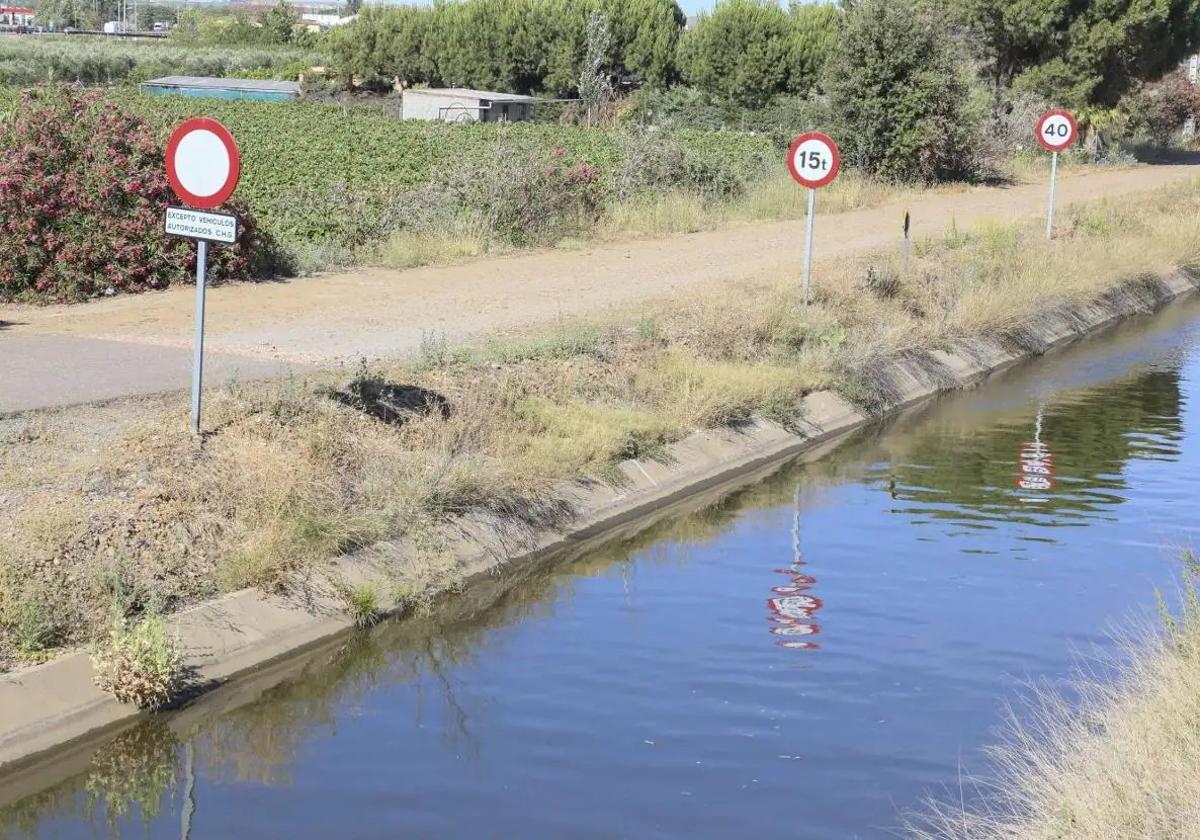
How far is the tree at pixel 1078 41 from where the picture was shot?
5153cm

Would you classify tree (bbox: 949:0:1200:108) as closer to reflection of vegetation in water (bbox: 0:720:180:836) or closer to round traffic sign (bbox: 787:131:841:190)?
round traffic sign (bbox: 787:131:841:190)

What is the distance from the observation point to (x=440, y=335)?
17.6 m

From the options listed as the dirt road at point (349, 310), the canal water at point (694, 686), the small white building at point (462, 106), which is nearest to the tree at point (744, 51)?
the small white building at point (462, 106)

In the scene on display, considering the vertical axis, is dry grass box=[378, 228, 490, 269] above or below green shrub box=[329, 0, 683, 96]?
below

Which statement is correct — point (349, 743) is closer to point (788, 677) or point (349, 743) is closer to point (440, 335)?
point (788, 677)

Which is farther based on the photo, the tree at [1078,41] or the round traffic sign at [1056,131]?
the tree at [1078,41]

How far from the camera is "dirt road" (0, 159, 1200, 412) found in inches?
575

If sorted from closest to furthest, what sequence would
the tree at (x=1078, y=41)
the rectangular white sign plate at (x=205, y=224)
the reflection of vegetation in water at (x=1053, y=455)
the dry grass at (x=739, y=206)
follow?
the rectangular white sign plate at (x=205, y=224)
the reflection of vegetation in water at (x=1053, y=455)
the dry grass at (x=739, y=206)
the tree at (x=1078, y=41)

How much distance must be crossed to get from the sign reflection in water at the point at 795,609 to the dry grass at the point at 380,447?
83.4 inches

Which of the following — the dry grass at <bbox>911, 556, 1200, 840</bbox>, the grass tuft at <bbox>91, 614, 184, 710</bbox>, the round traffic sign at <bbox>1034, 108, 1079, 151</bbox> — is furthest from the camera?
the round traffic sign at <bbox>1034, 108, 1079, 151</bbox>

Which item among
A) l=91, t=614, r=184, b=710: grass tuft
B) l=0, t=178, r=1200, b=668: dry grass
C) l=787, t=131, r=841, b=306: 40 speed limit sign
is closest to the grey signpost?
l=0, t=178, r=1200, b=668: dry grass

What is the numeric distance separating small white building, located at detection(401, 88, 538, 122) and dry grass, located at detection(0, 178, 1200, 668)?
5126 centimetres

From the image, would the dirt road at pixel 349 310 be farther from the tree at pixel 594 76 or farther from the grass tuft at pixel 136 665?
the tree at pixel 594 76

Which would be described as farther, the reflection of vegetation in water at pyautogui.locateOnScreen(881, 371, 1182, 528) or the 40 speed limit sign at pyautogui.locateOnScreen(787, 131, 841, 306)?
the 40 speed limit sign at pyautogui.locateOnScreen(787, 131, 841, 306)
